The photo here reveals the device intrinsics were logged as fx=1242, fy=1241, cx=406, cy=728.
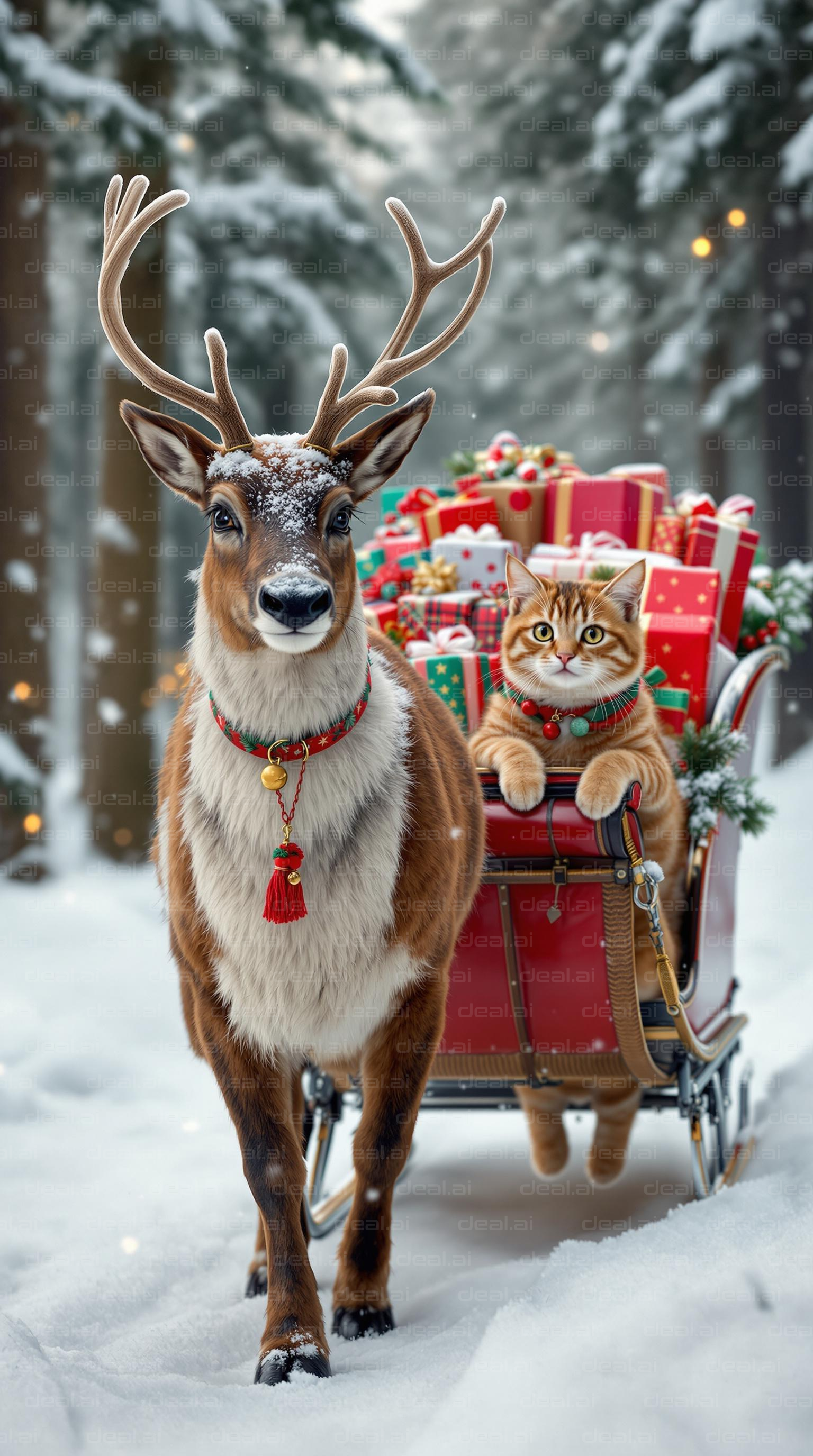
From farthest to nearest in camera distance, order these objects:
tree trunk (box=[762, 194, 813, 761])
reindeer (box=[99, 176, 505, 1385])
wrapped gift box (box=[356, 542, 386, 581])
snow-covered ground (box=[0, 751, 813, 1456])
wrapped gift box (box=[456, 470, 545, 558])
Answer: tree trunk (box=[762, 194, 813, 761]), wrapped gift box (box=[356, 542, 386, 581]), wrapped gift box (box=[456, 470, 545, 558]), reindeer (box=[99, 176, 505, 1385]), snow-covered ground (box=[0, 751, 813, 1456])

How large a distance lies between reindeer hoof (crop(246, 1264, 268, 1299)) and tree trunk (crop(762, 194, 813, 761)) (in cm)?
789

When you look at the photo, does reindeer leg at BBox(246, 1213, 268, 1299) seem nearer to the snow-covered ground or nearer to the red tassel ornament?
the snow-covered ground

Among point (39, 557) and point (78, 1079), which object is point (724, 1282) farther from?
point (39, 557)

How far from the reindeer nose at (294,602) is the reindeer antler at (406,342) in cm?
55

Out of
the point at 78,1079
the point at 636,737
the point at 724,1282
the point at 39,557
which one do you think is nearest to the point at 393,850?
the point at 636,737

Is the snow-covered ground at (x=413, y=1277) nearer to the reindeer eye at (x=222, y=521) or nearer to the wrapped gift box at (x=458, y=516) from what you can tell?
the reindeer eye at (x=222, y=521)

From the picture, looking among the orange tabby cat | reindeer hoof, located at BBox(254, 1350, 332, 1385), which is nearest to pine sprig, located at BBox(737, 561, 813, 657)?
the orange tabby cat

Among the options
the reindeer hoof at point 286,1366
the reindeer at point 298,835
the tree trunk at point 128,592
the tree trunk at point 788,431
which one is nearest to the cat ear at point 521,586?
the reindeer at point 298,835

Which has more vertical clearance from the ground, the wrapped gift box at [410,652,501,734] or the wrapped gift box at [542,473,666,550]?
the wrapped gift box at [542,473,666,550]

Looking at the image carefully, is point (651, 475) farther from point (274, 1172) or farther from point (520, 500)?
point (274, 1172)

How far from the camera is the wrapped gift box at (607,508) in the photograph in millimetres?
4539

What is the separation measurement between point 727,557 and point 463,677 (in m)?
1.13

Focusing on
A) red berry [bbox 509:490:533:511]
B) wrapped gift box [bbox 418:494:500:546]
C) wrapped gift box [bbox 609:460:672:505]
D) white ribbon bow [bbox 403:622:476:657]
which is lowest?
white ribbon bow [bbox 403:622:476:657]

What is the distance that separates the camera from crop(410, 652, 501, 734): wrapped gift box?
392cm
